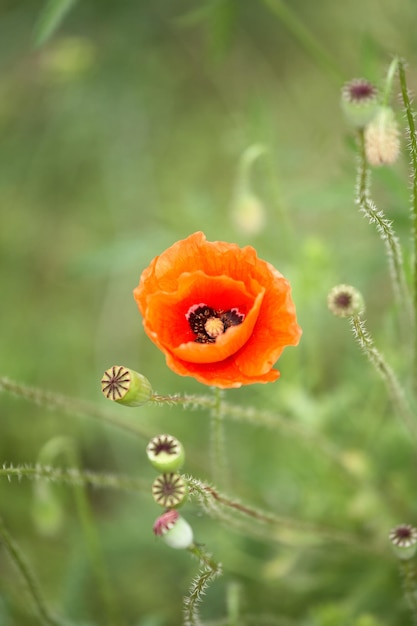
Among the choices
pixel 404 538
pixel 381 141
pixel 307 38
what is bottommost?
pixel 404 538

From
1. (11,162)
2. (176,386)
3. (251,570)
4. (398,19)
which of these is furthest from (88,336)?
(398,19)

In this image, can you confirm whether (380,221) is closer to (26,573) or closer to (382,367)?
(382,367)

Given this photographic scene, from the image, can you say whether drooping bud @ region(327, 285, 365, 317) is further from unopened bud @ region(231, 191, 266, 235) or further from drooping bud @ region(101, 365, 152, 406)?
unopened bud @ region(231, 191, 266, 235)

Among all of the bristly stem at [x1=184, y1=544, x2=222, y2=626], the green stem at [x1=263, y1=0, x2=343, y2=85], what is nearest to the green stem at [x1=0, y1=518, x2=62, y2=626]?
the bristly stem at [x1=184, y1=544, x2=222, y2=626]

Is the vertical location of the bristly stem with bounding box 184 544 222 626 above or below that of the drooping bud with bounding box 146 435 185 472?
below

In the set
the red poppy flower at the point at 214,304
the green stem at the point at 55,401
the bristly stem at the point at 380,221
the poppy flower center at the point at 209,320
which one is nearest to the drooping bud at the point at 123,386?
the red poppy flower at the point at 214,304

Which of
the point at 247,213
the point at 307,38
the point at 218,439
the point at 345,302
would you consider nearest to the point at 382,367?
the point at 345,302
